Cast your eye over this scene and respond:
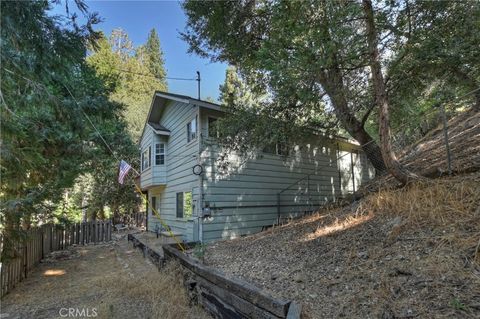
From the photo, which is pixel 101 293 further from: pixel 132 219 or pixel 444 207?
pixel 132 219

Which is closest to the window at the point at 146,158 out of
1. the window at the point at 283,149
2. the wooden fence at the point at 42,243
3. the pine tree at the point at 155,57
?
the wooden fence at the point at 42,243

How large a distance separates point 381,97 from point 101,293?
6308 mm

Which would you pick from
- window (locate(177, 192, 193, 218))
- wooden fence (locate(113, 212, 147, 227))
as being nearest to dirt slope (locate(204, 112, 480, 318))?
window (locate(177, 192, 193, 218))

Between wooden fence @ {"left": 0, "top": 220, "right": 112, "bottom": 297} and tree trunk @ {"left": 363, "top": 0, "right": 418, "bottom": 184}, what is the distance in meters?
6.89

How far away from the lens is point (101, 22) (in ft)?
12.6

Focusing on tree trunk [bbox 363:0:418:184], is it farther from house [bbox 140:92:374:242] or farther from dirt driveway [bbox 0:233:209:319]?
dirt driveway [bbox 0:233:209:319]

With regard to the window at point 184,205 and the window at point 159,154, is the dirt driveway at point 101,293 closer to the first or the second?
the window at point 184,205

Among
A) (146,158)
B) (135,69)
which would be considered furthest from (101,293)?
(135,69)

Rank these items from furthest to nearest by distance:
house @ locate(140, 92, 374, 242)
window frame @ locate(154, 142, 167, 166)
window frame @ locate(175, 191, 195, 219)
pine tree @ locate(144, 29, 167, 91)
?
pine tree @ locate(144, 29, 167, 91) → window frame @ locate(154, 142, 167, 166) → window frame @ locate(175, 191, 195, 219) → house @ locate(140, 92, 374, 242)

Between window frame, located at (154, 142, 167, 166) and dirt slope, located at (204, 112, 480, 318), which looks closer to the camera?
dirt slope, located at (204, 112, 480, 318)

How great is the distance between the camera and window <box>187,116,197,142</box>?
1023 cm

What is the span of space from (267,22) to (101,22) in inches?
209

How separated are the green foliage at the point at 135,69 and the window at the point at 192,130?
15.0 metres

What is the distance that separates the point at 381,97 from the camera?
17.3 ft
